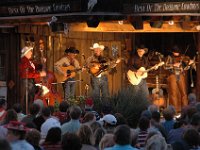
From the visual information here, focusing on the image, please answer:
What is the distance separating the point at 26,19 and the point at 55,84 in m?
2.17

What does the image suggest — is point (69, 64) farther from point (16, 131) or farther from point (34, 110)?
point (16, 131)

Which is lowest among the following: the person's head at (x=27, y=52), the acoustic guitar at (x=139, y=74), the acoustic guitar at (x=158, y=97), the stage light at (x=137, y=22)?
the acoustic guitar at (x=158, y=97)

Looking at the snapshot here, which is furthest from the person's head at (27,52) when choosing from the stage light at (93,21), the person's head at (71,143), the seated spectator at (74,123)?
the person's head at (71,143)

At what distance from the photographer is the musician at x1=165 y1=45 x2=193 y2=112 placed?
1984 cm

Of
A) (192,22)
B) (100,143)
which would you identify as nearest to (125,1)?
(192,22)

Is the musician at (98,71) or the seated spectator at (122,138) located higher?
the musician at (98,71)

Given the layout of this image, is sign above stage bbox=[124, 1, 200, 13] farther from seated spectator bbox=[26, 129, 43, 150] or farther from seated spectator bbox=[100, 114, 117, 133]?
seated spectator bbox=[26, 129, 43, 150]

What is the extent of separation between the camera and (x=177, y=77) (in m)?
20.0

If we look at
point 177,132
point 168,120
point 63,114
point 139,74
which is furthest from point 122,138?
point 139,74

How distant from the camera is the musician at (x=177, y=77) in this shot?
65.1ft

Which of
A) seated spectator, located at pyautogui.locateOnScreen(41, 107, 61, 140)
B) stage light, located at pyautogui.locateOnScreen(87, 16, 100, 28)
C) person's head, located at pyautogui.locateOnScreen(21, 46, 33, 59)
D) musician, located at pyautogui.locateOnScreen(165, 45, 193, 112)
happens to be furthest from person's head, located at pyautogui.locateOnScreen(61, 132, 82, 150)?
musician, located at pyautogui.locateOnScreen(165, 45, 193, 112)

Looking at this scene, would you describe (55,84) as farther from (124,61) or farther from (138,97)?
(138,97)

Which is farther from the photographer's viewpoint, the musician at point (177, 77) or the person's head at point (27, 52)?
the musician at point (177, 77)

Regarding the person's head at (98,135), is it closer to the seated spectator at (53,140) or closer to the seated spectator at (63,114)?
the seated spectator at (53,140)
